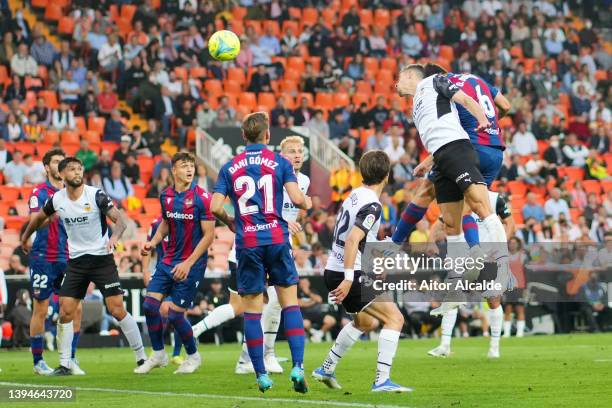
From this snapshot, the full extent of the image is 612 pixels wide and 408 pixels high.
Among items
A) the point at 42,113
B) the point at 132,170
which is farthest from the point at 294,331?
the point at 42,113

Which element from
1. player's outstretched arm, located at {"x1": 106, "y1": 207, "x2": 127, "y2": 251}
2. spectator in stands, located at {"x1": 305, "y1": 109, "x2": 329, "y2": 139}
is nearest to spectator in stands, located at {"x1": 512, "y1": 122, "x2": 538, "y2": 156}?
spectator in stands, located at {"x1": 305, "y1": 109, "x2": 329, "y2": 139}

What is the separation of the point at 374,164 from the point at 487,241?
7.13 ft

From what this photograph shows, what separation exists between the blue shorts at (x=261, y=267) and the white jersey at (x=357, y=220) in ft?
1.42

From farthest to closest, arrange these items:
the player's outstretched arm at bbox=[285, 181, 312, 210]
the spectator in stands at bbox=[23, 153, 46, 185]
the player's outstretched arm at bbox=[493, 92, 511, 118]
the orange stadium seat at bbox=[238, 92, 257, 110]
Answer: the orange stadium seat at bbox=[238, 92, 257, 110]
the spectator in stands at bbox=[23, 153, 46, 185]
the player's outstretched arm at bbox=[493, 92, 511, 118]
the player's outstretched arm at bbox=[285, 181, 312, 210]

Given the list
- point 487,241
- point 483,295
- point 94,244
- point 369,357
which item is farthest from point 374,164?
point 369,357

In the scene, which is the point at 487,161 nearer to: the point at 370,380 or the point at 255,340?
the point at 370,380

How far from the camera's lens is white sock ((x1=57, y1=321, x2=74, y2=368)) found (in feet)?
44.7

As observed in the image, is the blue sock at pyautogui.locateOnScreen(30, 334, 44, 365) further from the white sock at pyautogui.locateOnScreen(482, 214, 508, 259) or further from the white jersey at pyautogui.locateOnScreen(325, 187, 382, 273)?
the white sock at pyautogui.locateOnScreen(482, 214, 508, 259)

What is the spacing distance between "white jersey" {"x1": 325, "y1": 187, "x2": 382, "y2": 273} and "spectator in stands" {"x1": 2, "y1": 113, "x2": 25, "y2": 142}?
1514cm

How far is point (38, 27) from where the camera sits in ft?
89.2

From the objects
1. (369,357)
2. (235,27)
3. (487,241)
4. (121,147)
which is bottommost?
(369,357)

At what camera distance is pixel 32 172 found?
76.9ft

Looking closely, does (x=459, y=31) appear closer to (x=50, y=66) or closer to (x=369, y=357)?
(x=50, y=66)

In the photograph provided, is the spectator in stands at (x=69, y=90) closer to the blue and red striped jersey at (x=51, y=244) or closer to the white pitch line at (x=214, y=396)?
the blue and red striped jersey at (x=51, y=244)
